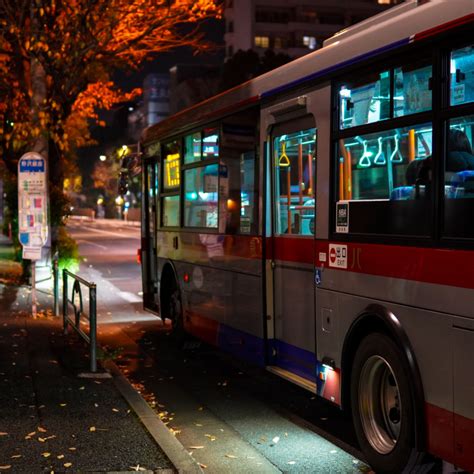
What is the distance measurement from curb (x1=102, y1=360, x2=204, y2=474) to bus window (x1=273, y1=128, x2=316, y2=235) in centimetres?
207

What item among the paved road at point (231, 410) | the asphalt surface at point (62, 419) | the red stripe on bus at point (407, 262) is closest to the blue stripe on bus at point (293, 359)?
the paved road at point (231, 410)

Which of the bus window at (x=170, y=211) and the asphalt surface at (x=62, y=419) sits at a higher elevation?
the bus window at (x=170, y=211)

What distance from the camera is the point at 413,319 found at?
491cm

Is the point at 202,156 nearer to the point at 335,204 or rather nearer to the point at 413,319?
the point at 335,204

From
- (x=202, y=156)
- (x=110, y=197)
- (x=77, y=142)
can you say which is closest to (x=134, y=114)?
(x=110, y=197)

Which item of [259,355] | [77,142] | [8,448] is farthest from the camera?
[77,142]

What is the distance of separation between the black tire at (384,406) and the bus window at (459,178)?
101 centimetres

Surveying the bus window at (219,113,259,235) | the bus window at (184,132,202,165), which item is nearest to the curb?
the bus window at (219,113,259,235)

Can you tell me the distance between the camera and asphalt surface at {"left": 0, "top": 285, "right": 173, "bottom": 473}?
18.3 ft

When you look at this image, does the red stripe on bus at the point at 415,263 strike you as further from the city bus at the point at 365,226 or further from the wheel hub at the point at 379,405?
the wheel hub at the point at 379,405

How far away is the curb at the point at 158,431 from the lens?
18.0ft

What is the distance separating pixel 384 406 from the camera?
5578mm

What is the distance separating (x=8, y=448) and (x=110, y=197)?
99529 mm

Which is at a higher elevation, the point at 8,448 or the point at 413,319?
the point at 413,319
